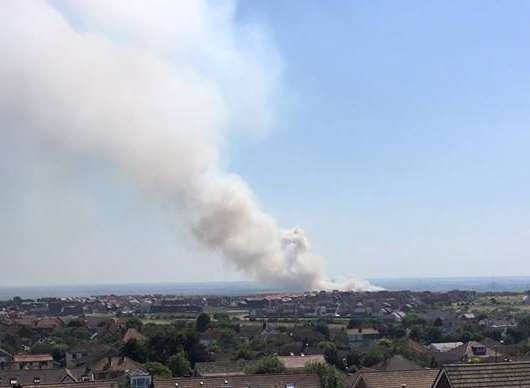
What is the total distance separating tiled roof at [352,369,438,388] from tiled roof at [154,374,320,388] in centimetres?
237

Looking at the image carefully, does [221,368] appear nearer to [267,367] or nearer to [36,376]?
[267,367]

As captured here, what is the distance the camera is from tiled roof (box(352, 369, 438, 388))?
36969mm

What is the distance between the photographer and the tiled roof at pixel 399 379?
36969mm

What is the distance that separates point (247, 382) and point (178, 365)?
20757 millimetres

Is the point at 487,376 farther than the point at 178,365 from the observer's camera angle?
No

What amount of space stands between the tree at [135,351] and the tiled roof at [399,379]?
2756 cm

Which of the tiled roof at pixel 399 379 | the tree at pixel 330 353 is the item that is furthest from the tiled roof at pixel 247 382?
the tree at pixel 330 353

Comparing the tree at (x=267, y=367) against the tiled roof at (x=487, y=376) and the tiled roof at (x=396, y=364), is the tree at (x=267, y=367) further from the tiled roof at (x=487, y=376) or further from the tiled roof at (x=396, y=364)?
the tiled roof at (x=487, y=376)

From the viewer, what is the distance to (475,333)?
279 ft

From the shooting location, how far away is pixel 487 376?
2281 cm

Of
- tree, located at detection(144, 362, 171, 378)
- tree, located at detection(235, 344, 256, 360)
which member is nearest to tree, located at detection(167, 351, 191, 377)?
tree, located at detection(144, 362, 171, 378)

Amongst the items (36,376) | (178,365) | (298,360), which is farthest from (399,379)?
(36,376)

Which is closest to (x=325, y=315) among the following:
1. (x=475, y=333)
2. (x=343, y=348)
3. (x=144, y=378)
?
(x=475, y=333)

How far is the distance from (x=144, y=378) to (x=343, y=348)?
34751mm
